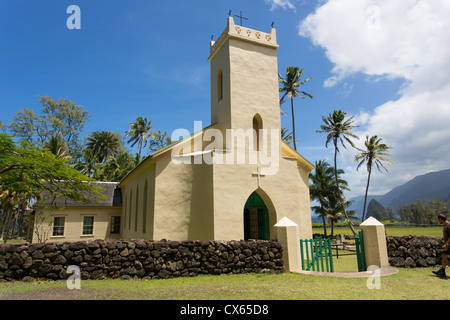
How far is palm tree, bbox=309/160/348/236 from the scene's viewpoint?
38.9 meters

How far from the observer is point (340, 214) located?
37875 millimetres

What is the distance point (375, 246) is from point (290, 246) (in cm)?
333

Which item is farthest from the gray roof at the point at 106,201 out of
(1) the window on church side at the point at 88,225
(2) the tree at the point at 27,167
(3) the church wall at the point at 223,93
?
(3) the church wall at the point at 223,93

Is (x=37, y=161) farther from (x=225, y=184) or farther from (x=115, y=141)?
(x=115, y=141)

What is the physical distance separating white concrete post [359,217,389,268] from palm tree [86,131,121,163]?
1932 inches

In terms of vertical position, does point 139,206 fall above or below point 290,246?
above

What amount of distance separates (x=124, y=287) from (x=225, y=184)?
7207 millimetres

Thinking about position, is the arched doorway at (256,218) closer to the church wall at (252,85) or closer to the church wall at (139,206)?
the church wall at (252,85)

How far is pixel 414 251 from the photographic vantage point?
1102cm

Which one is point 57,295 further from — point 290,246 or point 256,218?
point 256,218

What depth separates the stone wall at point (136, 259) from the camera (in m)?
8.88

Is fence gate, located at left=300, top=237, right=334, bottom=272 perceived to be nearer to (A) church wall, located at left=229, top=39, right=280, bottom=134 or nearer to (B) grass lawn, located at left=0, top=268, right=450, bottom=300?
(B) grass lawn, located at left=0, top=268, right=450, bottom=300

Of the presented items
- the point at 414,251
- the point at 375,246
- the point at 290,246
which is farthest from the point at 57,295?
the point at 414,251
